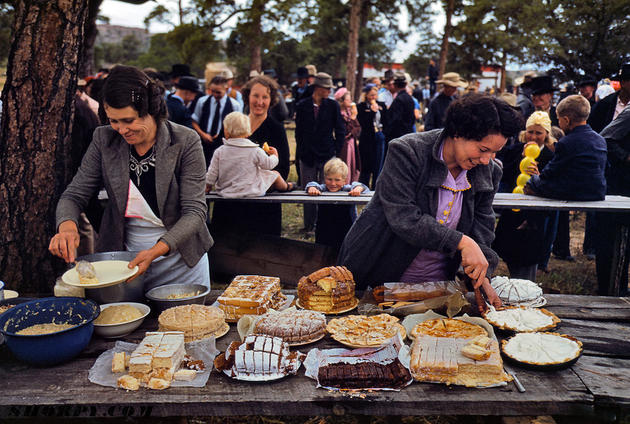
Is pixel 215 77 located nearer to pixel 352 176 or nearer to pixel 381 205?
pixel 352 176

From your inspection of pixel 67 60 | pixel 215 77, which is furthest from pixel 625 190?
pixel 67 60

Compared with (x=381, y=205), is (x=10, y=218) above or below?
below

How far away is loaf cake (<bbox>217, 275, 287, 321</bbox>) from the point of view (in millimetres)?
2354

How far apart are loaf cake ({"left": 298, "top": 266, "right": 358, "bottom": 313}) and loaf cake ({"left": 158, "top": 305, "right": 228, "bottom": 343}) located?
1.47ft

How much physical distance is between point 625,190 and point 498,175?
3.73 m

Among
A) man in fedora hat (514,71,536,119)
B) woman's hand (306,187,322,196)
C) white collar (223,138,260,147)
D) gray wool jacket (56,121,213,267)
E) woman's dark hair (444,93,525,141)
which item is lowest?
woman's hand (306,187,322,196)

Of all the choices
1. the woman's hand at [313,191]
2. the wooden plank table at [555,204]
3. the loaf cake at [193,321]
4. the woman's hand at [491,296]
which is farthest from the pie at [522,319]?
the woman's hand at [313,191]

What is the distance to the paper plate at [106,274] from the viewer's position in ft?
6.91

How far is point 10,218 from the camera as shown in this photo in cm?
308

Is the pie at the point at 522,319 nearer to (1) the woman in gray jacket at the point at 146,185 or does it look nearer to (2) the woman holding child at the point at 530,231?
(1) the woman in gray jacket at the point at 146,185

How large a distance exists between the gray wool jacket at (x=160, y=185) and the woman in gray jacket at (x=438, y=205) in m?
0.93

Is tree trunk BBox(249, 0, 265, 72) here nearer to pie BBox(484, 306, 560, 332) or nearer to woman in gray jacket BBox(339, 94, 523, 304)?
woman in gray jacket BBox(339, 94, 523, 304)

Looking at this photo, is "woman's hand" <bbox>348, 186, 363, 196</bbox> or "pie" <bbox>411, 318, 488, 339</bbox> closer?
"pie" <bbox>411, 318, 488, 339</bbox>

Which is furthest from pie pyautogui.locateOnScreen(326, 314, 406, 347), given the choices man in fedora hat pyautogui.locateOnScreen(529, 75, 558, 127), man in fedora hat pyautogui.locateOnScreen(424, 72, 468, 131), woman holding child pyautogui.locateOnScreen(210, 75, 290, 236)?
man in fedora hat pyautogui.locateOnScreen(424, 72, 468, 131)
